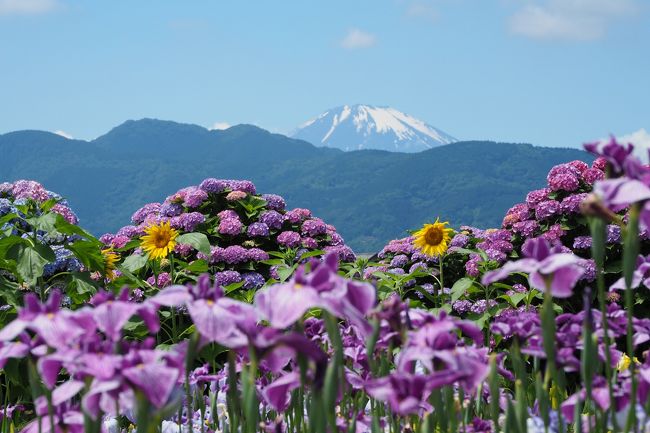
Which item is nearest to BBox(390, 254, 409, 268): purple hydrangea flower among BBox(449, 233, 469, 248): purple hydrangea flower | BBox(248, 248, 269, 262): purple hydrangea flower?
BBox(449, 233, 469, 248): purple hydrangea flower

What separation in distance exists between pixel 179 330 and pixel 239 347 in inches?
185

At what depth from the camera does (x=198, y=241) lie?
211 inches

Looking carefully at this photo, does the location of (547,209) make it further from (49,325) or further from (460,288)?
(49,325)

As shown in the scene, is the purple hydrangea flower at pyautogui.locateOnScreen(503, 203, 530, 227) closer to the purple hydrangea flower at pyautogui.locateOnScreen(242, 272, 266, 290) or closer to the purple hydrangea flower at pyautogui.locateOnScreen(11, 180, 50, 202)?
the purple hydrangea flower at pyautogui.locateOnScreen(242, 272, 266, 290)

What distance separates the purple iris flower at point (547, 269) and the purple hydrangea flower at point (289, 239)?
5990 millimetres

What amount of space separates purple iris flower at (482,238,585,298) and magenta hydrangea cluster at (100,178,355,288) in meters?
5.43

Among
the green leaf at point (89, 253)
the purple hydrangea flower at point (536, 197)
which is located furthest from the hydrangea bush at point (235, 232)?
the purple hydrangea flower at point (536, 197)

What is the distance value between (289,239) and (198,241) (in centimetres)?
210

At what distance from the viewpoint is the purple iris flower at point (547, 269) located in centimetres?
133

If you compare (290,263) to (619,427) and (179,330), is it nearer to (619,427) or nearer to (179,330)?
(179,330)

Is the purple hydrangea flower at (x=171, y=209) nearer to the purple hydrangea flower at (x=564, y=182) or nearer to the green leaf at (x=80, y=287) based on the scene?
the green leaf at (x=80, y=287)

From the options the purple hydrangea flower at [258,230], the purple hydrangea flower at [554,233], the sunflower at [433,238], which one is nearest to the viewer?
the sunflower at [433,238]

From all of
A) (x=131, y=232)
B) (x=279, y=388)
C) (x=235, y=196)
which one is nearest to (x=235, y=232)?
(x=235, y=196)

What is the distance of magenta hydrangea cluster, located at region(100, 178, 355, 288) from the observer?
6.99 m
